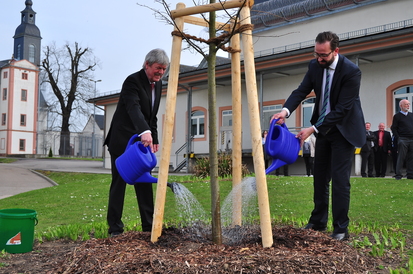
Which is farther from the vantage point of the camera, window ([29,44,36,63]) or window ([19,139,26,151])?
window ([29,44,36,63])

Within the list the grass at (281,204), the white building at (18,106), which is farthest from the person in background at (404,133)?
the white building at (18,106)

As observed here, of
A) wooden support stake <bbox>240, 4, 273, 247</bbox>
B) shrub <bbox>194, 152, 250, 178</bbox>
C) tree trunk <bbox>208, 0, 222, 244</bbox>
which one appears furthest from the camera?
shrub <bbox>194, 152, 250, 178</bbox>

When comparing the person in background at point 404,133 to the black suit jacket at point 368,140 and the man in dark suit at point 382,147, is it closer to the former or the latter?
the black suit jacket at point 368,140

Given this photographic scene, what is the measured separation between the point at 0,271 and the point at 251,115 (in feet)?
8.36

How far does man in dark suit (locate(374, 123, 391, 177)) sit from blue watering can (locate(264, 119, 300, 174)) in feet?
40.5

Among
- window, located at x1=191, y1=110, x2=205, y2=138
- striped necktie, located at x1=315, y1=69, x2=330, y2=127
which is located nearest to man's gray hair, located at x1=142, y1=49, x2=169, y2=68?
striped necktie, located at x1=315, y1=69, x2=330, y2=127

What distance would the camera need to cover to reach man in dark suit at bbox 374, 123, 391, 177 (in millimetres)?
15664

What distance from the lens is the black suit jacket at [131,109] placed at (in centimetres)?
488

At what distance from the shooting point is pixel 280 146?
4.16 metres

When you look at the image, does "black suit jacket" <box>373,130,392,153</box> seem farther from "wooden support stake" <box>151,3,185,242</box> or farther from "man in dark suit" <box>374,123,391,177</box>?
"wooden support stake" <box>151,3,185,242</box>

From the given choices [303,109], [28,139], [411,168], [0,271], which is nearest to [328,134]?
[0,271]

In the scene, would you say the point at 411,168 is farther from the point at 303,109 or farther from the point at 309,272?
the point at 309,272

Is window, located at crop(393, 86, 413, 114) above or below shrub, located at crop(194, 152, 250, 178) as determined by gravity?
above

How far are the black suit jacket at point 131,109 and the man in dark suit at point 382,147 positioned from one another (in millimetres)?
12202
